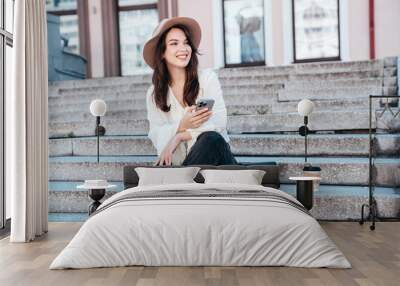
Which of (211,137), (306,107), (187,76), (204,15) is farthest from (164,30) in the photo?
(204,15)

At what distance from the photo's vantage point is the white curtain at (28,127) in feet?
15.4

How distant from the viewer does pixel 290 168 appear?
5.60m

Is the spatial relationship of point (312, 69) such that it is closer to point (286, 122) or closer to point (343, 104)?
point (343, 104)

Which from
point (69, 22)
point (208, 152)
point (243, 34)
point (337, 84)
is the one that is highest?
point (69, 22)

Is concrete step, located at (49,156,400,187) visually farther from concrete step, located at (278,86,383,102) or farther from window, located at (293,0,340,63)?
window, located at (293,0,340,63)

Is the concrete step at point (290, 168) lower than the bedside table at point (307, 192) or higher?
higher

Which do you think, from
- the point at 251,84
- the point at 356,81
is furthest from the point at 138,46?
the point at 356,81

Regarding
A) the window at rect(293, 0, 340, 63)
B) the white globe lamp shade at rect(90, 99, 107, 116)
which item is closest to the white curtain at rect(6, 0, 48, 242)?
the white globe lamp shade at rect(90, 99, 107, 116)

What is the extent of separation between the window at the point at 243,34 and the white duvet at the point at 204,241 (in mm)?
4395

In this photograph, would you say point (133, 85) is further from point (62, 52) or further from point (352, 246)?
point (352, 246)

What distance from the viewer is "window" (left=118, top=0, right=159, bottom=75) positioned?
805 cm

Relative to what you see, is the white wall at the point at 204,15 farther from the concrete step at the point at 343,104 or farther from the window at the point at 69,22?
the window at the point at 69,22

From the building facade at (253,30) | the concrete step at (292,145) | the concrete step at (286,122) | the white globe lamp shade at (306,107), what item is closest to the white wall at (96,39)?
the building facade at (253,30)

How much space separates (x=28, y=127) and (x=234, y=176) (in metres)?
2.09
